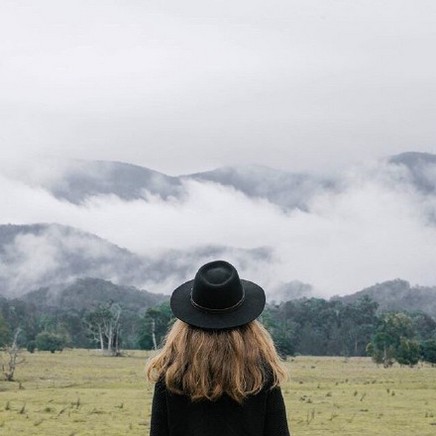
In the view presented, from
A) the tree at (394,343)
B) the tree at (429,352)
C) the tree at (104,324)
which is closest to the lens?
the tree at (394,343)

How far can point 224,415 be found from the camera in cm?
361

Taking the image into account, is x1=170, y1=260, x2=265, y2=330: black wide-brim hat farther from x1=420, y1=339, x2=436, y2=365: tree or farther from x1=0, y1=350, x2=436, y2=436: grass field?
x1=420, y1=339, x2=436, y2=365: tree

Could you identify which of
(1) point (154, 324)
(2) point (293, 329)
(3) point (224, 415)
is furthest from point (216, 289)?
(2) point (293, 329)

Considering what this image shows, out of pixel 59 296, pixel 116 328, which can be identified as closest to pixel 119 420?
pixel 116 328

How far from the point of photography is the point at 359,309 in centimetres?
9012

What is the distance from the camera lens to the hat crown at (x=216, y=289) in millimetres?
3555

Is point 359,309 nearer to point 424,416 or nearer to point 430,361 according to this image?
point 430,361

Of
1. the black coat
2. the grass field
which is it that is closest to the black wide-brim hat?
the black coat

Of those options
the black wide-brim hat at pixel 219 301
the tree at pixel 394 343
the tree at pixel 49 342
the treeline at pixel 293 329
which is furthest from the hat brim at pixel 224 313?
the tree at pixel 49 342

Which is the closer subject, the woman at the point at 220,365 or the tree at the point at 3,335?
the woman at the point at 220,365

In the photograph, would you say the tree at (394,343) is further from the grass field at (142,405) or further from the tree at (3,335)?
the tree at (3,335)

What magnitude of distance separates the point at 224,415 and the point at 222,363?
24cm

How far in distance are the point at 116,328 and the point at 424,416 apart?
49.4 m

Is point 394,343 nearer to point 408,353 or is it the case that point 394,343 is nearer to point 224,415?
point 408,353
